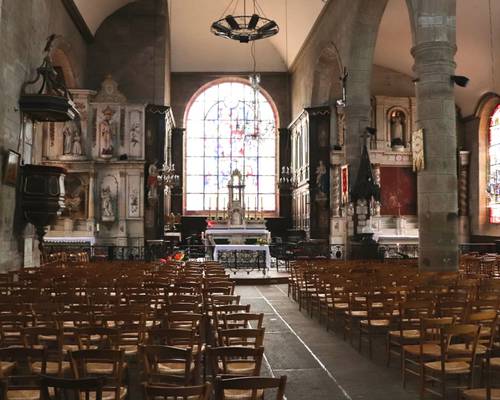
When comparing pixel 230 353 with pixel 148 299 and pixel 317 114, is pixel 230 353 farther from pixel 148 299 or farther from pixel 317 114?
pixel 317 114

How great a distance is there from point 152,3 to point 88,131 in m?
6.97

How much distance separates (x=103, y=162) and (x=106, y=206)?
6.09ft

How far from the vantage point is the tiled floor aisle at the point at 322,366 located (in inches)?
236

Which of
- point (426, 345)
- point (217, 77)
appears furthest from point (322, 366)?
point (217, 77)

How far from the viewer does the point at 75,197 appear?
24.3 metres

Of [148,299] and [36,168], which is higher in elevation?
[36,168]

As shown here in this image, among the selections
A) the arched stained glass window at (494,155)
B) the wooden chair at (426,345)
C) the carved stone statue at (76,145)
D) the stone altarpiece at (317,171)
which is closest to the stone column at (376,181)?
the stone altarpiece at (317,171)

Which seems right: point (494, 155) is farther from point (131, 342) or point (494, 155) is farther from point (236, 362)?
point (131, 342)

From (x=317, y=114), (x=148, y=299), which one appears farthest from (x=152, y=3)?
(x=148, y=299)

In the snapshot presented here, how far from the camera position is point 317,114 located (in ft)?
89.1

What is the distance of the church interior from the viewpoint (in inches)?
235

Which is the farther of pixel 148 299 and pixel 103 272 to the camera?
pixel 103 272

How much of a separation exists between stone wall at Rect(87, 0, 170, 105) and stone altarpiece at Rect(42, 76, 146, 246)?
162 centimetres

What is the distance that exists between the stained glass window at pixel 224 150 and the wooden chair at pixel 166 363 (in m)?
28.7
